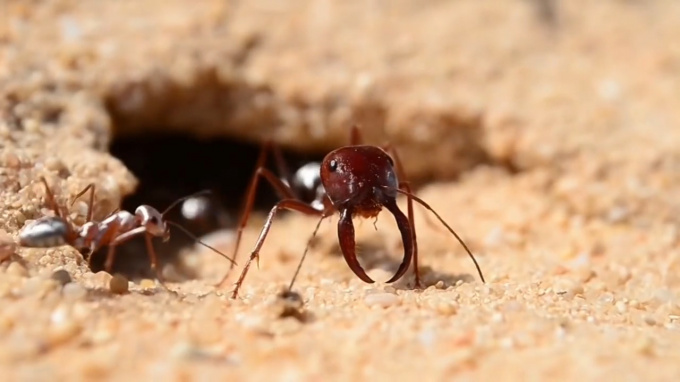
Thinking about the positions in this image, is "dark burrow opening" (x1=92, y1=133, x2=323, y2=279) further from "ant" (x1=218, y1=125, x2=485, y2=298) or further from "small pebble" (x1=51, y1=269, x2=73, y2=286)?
"small pebble" (x1=51, y1=269, x2=73, y2=286)

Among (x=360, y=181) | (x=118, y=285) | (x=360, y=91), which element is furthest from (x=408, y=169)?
(x=118, y=285)

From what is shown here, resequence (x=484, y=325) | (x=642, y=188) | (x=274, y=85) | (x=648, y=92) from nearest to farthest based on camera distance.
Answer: (x=484, y=325) < (x=642, y=188) < (x=274, y=85) < (x=648, y=92)

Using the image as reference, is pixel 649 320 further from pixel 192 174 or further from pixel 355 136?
pixel 192 174

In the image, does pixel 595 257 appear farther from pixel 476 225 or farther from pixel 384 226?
pixel 384 226

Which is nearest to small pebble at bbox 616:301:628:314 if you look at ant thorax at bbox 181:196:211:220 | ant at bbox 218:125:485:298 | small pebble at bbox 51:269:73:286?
ant at bbox 218:125:485:298

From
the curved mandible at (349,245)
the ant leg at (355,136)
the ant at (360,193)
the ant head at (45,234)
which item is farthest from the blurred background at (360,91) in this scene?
the curved mandible at (349,245)

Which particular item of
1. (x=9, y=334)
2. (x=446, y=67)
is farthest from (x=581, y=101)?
(x=9, y=334)
